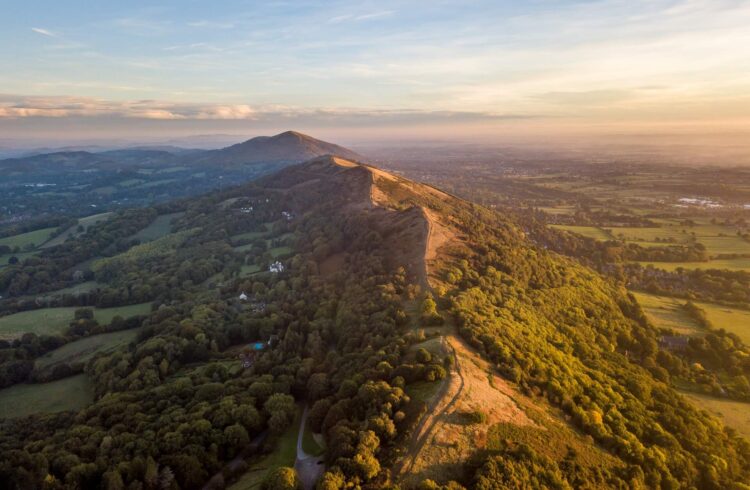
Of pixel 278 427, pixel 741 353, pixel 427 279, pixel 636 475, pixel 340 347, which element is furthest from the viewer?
pixel 741 353

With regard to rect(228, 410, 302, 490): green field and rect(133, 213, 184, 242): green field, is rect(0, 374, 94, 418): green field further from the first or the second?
rect(133, 213, 184, 242): green field

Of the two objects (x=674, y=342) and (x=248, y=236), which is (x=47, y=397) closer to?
(x=248, y=236)

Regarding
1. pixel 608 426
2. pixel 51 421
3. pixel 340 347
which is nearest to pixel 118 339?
pixel 51 421

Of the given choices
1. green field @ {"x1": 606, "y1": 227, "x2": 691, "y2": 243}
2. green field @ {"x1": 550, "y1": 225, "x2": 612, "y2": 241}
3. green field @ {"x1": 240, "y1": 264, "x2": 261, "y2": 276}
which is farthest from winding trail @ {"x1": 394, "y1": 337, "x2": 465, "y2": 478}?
green field @ {"x1": 606, "y1": 227, "x2": 691, "y2": 243}

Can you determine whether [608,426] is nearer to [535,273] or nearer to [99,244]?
[535,273]

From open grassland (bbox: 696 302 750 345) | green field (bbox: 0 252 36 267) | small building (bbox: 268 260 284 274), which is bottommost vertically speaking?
green field (bbox: 0 252 36 267)
